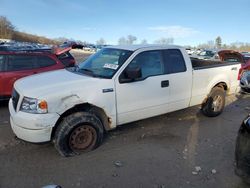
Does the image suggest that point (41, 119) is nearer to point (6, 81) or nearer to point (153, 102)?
point (153, 102)

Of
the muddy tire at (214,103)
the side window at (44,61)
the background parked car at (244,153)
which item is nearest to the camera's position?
the background parked car at (244,153)

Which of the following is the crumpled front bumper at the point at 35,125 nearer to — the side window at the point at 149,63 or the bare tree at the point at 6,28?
the side window at the point at 149,63

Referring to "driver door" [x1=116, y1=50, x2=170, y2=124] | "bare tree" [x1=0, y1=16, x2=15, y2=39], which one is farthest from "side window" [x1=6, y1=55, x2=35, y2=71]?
"bare tree" [x1=0, y1=16, x2=15, y2=39]

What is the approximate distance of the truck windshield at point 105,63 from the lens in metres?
4.48

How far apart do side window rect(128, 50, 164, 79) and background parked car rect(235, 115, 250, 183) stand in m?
2.15

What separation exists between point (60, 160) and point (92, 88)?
49.9 inches

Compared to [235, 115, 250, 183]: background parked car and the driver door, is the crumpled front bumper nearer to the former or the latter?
the driver door

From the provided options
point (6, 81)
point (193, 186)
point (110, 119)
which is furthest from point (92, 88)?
point (6, 81)

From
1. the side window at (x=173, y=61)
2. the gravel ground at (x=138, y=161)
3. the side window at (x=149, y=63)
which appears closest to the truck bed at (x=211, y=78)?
the side window at (x=173, y=61)

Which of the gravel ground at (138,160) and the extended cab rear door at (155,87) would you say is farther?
the extended cab rear door at (155,87)

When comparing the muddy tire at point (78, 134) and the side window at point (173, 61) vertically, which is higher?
the side window at point (173, 61)

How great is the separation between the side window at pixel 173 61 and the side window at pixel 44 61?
3.90 metres

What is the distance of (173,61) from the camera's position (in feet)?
17.1

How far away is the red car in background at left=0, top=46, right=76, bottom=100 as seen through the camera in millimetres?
6688
